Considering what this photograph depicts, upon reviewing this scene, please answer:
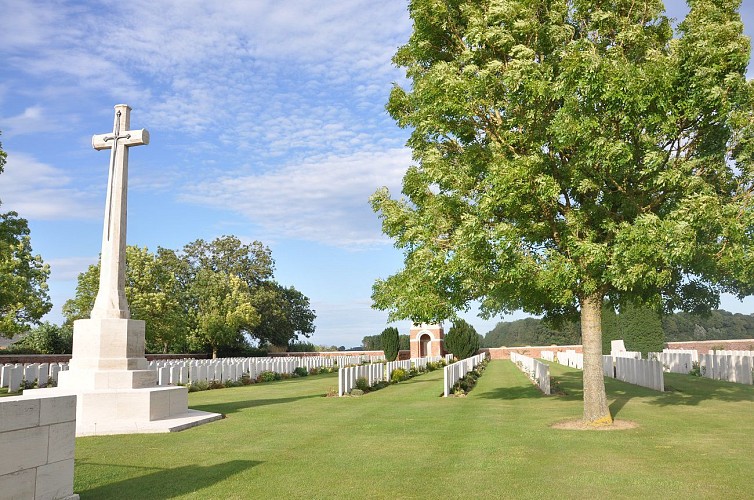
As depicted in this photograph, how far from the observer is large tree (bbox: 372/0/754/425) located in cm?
1020

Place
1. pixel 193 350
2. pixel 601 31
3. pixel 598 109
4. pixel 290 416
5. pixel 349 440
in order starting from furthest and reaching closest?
pixel 193 350 → pixel 290 416 → pixel 601 31 → pixel 598 109 → pixel 349 440

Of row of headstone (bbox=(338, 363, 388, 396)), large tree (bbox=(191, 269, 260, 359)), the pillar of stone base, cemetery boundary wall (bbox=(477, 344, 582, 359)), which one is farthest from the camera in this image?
cemetery boundary wall (bbox=(477, 344, 582, 359))

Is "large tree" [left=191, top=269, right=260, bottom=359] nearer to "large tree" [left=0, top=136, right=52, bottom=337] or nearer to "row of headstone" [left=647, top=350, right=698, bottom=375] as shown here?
"large tree" [left=0, top=136, right=52, bottom=337]

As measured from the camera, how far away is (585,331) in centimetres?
1250

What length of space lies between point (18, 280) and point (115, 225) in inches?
696

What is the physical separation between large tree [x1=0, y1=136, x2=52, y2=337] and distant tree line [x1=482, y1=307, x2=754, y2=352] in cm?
2351

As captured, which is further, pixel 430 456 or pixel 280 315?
pixel 280 315

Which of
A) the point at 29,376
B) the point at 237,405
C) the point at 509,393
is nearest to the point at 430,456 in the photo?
the point at 237,405

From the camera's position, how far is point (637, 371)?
72.0 ft

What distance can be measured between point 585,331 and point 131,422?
9.72 metres

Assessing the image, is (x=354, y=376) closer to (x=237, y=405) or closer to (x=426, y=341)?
(x=237, y=405)

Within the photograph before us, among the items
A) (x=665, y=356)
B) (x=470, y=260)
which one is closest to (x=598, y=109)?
(x=470, y=260)

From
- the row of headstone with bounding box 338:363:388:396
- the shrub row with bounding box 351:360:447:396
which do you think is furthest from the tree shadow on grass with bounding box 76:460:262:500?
the shrub row with bounding box 351:360:447:396

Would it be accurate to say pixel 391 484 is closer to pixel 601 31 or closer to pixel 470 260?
pixel 470 260
